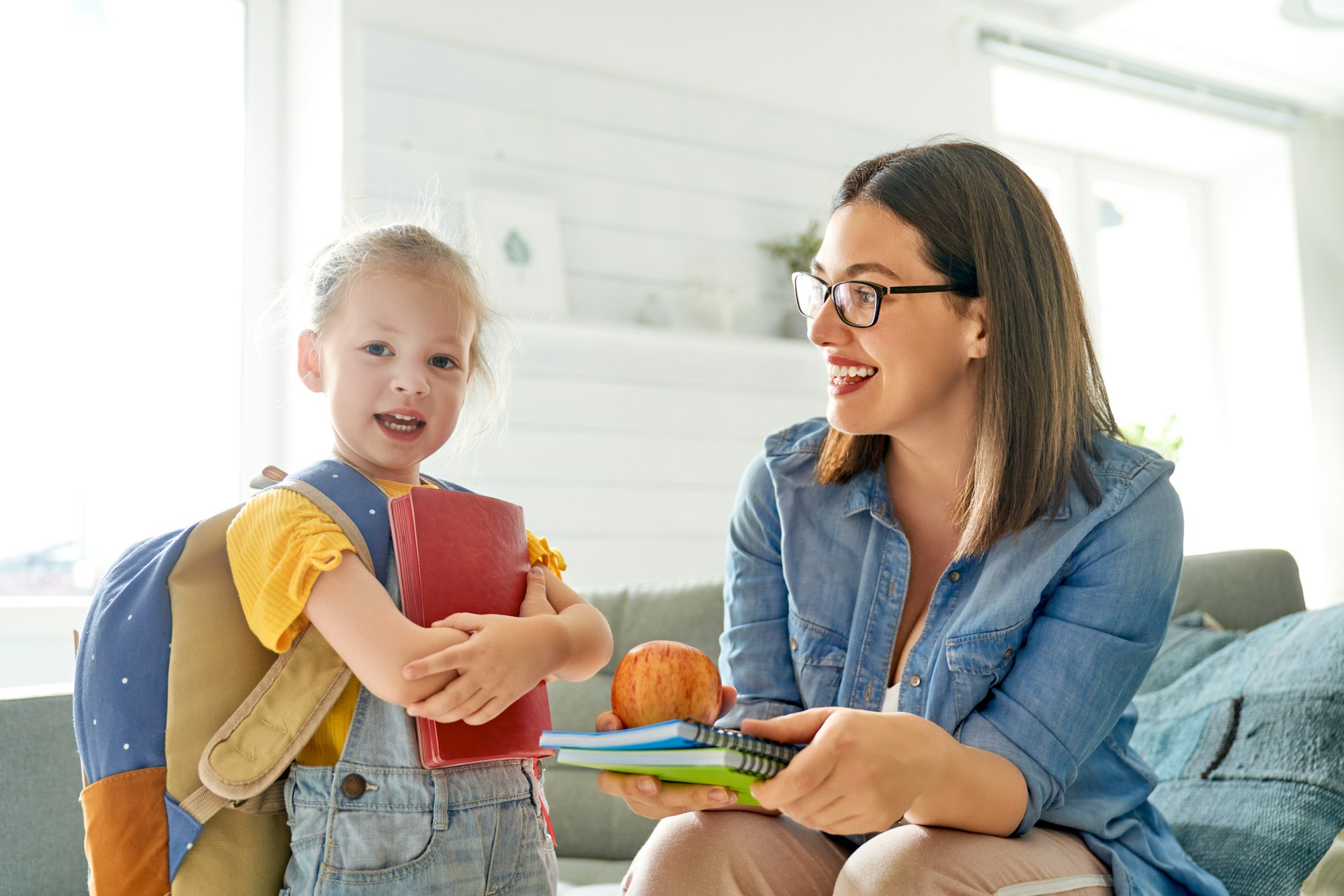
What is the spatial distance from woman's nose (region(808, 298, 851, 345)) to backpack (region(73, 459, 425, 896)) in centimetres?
54

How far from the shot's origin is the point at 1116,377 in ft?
17.7

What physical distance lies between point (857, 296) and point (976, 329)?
147 mm

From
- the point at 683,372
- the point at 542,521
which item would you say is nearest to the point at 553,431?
the point at 542,521

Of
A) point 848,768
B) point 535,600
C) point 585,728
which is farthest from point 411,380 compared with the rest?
point 585,728

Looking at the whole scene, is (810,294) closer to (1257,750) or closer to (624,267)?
(1257,750)

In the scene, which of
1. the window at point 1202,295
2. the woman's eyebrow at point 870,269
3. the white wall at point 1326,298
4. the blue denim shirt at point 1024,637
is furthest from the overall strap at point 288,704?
the white wall at point 1326,298

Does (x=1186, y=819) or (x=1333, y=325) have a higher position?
(x=1333, y=325)

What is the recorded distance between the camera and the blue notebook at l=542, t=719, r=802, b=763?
2.80 ft

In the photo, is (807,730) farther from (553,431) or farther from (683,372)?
(683,372)

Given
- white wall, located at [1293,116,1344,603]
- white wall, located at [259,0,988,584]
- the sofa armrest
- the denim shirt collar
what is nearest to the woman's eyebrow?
the denim shirt collar

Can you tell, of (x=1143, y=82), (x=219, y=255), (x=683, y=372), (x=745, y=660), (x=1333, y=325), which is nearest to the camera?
(x=745, y=660)

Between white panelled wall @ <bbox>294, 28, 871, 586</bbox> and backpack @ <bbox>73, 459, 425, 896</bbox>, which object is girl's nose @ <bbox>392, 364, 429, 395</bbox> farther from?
white panelled wall @ <bbox>294, 28, 871, 586</bbox>

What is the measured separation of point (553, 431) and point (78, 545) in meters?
1.35

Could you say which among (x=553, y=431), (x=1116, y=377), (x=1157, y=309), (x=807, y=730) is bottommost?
Result: (x=807, y=730)
